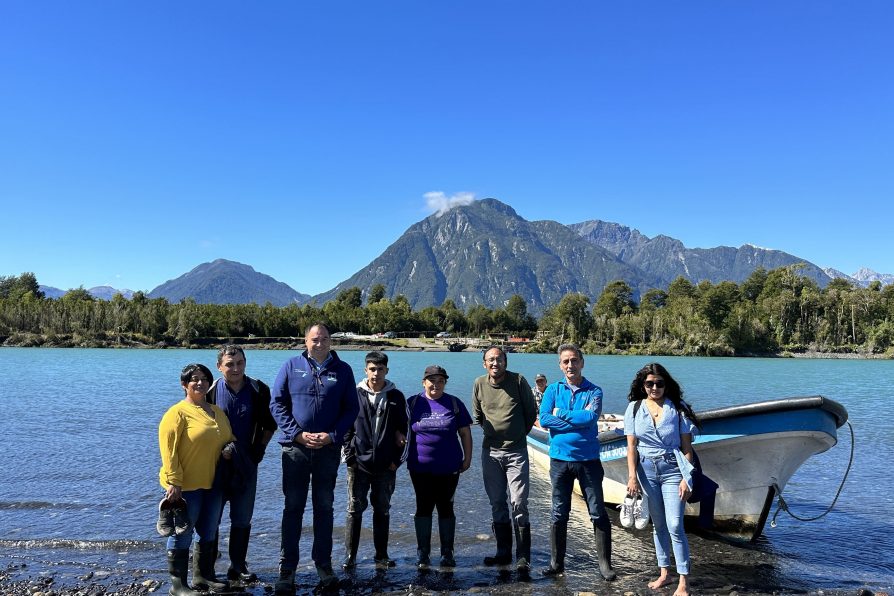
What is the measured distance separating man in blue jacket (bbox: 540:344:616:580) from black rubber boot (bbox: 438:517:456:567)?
4.50ft

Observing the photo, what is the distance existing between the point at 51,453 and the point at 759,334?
13449 centimetres

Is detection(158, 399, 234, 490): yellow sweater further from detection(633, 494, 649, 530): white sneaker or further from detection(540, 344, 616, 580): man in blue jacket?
detection(633, 494, 649, 530): white sneaker

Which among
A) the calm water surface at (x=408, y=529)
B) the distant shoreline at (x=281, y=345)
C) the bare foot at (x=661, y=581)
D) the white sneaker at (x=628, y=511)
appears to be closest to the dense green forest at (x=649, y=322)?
the distant shoreline at (x=281, y=345)

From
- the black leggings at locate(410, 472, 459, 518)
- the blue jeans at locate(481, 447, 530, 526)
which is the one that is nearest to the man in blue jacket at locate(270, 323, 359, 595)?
the black leggings at locate(410, 472, 459, 518)

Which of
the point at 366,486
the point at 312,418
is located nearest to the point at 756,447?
Result: the point at 366,486

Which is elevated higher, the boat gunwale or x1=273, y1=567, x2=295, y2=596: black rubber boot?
the boat gunwale

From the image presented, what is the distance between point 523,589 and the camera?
7.05 metres

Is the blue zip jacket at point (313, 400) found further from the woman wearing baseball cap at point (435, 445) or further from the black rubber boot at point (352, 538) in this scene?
the black rubber boot at point (352, 538)

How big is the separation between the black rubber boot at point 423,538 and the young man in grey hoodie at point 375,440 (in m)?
0.50

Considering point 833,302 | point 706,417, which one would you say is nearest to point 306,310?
point 833,302

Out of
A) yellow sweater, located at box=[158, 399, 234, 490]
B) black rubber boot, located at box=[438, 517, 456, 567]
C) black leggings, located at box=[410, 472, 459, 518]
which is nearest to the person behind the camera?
yellow sweater, located at box=[158, 399, 234, 490]

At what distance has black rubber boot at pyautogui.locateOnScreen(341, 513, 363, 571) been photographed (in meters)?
7.49

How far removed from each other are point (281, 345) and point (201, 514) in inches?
5832

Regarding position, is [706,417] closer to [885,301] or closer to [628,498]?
[628,498]
